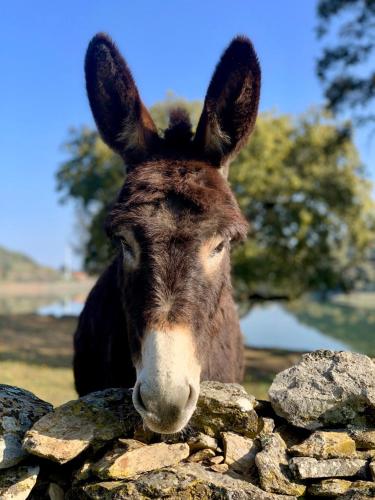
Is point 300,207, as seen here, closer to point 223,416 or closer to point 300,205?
point 300,205

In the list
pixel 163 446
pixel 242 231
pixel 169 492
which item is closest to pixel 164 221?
pixel 242 231

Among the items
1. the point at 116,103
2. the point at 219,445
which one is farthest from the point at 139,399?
the point at 116,103

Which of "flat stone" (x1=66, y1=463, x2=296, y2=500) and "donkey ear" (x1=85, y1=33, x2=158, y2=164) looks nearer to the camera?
"flat stone" (x1=66, y1=463, x2=296, y2=500)

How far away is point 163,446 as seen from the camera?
2510 mm

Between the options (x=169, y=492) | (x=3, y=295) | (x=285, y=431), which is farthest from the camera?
(x=3, y=295)

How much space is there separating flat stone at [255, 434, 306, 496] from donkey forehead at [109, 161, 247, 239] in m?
1.19

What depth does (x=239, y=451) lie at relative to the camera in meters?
2.49

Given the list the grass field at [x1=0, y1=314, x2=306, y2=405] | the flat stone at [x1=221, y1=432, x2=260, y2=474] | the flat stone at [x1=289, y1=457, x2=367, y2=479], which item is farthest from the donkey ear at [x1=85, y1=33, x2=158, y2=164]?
the grass field at [x1=0, y1=314, x2=306, y2=405]

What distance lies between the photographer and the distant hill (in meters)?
97.5

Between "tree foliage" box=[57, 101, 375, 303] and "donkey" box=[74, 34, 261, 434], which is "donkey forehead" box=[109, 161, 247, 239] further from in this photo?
"tree foliage" box=[57, 101, 375, 303]

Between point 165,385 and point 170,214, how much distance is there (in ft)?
3.33

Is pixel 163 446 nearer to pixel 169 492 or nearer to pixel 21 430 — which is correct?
pixel 169 492

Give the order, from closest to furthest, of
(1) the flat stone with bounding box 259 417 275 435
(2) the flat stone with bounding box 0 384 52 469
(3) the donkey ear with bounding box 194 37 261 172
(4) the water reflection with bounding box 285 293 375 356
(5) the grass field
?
(2) the flat stone with bounding box 0 384 52 469, (1) the flat stone with bounding box 259 417 275 435, (3) the donkey ear with bounding box 194 37 261 172, (5) the grass field, (4) the water reflection with bounding box 285 293 375 356

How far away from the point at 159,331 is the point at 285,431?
40.0 inches
